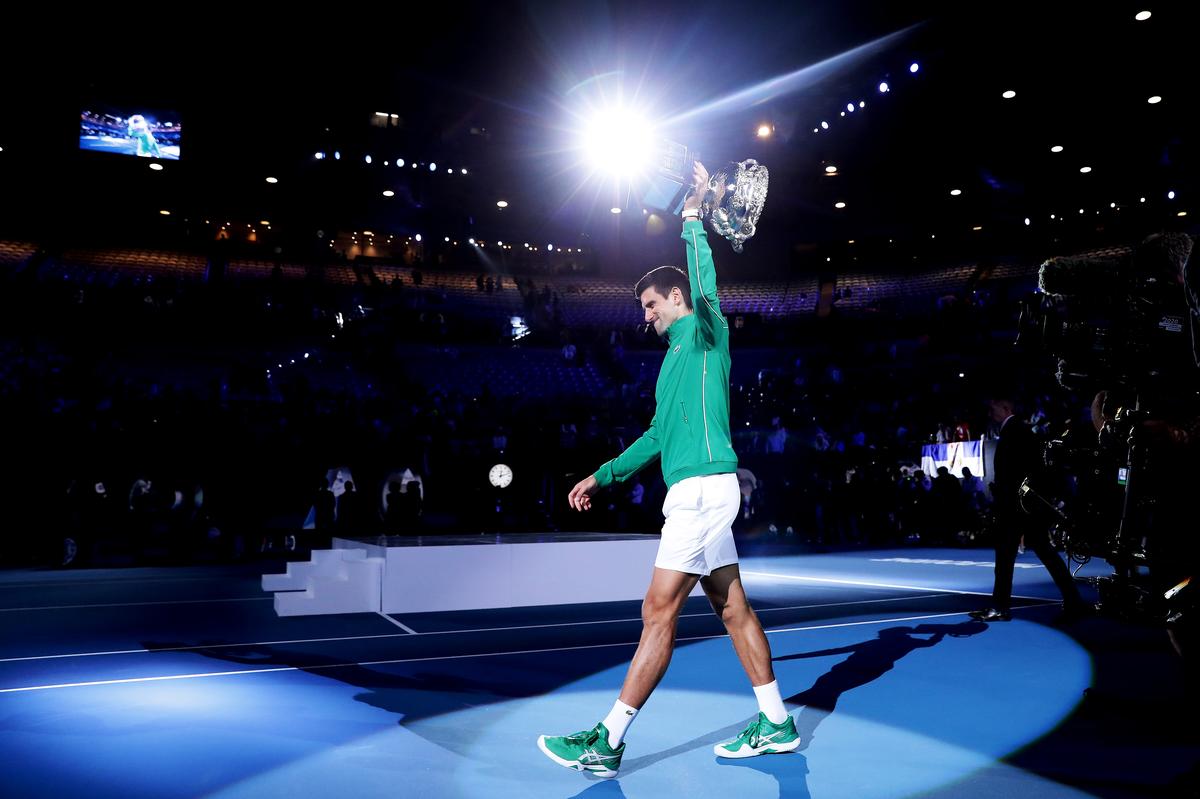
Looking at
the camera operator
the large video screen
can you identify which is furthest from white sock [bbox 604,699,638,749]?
the large video screen

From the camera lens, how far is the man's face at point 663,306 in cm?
347

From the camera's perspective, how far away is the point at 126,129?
86.0ft

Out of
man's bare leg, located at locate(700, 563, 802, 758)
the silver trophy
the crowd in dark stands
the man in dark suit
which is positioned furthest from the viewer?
the crowd in dark stands

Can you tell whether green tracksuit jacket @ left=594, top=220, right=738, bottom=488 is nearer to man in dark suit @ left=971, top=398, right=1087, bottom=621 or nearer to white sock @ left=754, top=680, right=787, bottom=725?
white sock @ left=754, top=680, right=787, bottom=725

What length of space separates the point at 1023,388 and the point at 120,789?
25.0 metres

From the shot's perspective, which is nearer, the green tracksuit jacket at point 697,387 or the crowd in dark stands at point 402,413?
the green tracksuit jacket at point 697,387

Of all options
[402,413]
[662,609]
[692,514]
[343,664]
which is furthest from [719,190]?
[402,413]

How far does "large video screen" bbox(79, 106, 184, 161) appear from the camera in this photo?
85.1ft

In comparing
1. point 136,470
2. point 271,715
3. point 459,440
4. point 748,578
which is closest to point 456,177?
point 459,440

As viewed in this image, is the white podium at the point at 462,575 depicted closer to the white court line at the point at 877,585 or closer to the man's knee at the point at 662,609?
the white court line at the point at 877,585

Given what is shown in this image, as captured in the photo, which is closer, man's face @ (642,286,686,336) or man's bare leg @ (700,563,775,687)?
man's bare leg @ (700,563,775,687)

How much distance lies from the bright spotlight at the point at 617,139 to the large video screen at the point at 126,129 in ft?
84.5

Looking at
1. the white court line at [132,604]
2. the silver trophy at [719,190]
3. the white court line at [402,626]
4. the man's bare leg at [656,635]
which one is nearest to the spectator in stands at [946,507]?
the white court line at [402,626]

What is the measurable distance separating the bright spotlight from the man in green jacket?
4.83ft
